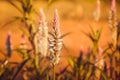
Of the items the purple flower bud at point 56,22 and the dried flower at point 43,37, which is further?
the dried flower at point 43,37

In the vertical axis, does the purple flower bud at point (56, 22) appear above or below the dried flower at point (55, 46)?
above

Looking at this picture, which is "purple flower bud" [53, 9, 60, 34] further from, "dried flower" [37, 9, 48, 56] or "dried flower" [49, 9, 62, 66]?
"dried flower" [37, 9, 48, 56]

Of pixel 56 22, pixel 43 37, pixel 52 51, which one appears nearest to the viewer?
pixel 56 22

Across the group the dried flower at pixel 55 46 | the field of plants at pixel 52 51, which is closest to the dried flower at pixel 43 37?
the field of plants at pixel 52 51

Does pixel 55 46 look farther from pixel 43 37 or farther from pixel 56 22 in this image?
pixel 43 37

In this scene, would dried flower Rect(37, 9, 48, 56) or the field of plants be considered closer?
the field of plants

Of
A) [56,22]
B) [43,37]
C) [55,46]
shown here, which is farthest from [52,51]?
[43,37]

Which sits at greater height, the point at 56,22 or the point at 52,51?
the point at 56,22

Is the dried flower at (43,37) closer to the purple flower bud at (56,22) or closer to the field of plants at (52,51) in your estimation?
the field of plants at (52,51)

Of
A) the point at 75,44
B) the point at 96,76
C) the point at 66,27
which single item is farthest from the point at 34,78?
the point at 66,27

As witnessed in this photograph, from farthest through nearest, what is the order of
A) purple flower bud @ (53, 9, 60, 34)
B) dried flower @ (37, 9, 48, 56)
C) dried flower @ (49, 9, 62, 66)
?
dried flower @ (37, 9, 48, 56)
dried flower @ (49, 9, 62, 66)
purple flower bud @ (53, 9, 60, 34)

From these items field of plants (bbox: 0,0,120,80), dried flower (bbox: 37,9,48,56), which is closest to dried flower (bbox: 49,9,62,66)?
field of plants (bbox: 0,0,120,80)
